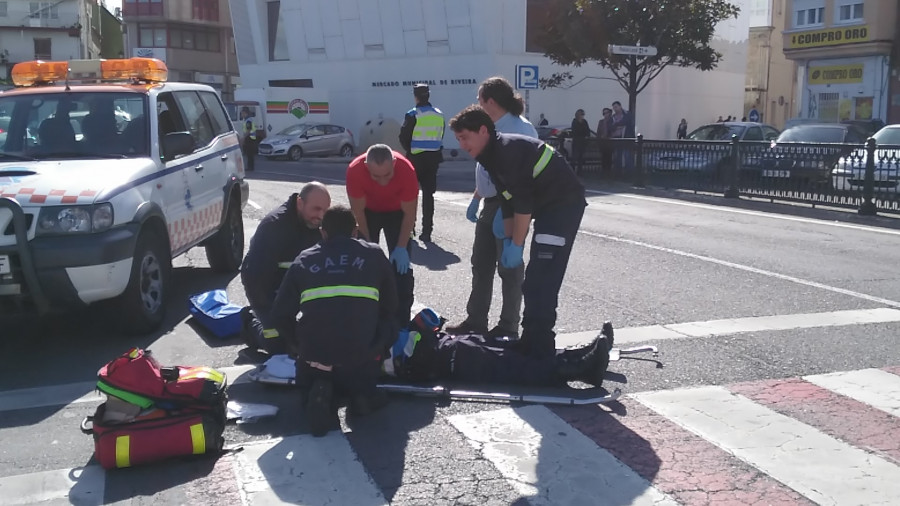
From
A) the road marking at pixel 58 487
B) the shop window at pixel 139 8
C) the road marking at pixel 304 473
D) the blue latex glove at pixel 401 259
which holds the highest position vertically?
the shop window at pixel 139 8

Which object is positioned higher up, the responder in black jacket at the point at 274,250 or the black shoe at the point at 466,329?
the responder in black jacket at the point at 274,250

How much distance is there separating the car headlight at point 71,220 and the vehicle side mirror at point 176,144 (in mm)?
1109

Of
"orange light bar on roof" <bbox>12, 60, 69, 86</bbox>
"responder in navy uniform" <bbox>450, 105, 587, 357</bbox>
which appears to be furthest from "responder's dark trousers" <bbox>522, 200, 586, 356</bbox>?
"orange light bar on roof" <bbox>12, 60, 69, 86</bbox>

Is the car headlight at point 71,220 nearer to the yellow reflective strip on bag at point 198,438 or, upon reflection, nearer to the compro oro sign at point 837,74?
the yellow reflective strip on bag at point 198,438

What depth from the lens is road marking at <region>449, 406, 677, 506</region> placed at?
168 inches

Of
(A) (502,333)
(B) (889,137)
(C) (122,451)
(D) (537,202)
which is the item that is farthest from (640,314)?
(B) (889,137)

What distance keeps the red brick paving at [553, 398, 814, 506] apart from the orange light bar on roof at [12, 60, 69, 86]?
18.2 feet

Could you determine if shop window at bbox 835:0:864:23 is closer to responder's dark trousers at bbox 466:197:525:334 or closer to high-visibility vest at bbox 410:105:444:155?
high-visibility vest at bbox 410:105:444:155

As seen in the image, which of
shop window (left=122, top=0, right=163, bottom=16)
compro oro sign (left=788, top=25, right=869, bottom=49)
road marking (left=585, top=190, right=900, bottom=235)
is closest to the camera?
road marking (left=585, top=190, right=900, bottom=235)

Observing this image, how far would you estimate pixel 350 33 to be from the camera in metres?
42.3

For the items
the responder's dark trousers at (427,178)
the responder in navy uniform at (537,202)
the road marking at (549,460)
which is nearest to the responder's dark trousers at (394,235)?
the responder in navy uniform at (537,202)

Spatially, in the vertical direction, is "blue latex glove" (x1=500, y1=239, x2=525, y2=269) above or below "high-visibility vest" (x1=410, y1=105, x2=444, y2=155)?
below

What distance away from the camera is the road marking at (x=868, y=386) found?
549 cm

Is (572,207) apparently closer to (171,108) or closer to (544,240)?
(544,240)
